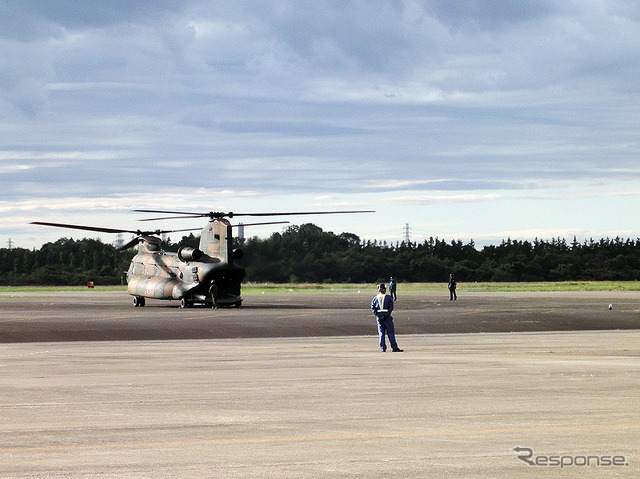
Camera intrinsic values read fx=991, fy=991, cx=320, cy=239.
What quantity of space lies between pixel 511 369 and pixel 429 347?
8038 millimetres

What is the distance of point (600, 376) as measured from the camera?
19.0 metres

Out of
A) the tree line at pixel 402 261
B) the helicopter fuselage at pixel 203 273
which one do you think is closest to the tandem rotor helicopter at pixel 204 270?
the helicopter fuselage at pixel 203 273

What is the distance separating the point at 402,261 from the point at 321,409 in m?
152

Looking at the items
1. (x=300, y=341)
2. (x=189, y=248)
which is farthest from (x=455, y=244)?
(x=300, y=341)

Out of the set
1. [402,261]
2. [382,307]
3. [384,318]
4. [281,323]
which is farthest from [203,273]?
[402,261]

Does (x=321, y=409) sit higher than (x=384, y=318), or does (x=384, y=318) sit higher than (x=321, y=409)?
(x=384, y=318)

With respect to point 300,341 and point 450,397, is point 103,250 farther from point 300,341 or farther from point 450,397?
point 450,397

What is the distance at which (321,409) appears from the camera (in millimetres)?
14312

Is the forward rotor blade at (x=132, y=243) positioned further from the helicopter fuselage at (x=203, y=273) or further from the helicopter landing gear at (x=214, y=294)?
the helicopter landing gear at (x=214, y=294)

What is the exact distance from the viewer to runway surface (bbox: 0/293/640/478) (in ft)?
32.7

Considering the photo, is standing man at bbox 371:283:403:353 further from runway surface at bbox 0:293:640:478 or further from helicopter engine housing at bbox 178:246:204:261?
helicopter engine housing at bbox 178:246:204:261

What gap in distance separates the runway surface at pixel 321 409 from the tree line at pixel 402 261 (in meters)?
114

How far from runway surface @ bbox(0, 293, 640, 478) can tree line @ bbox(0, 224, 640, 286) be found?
114 meters

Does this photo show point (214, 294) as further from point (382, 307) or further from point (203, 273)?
point (382, 307)
